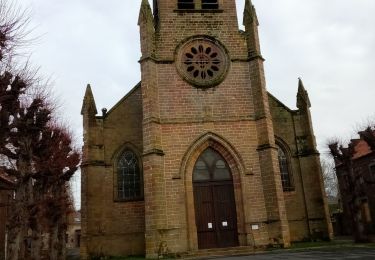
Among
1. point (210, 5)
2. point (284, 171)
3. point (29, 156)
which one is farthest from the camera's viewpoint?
point (284, 171)

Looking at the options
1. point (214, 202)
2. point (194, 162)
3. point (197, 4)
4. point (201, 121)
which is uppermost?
point (197, 4)

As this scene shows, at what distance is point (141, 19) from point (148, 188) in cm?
929

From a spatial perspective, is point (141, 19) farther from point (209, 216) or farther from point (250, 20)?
point (209, 216)

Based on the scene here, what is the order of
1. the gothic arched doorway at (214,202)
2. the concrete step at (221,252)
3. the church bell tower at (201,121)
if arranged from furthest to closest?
the gothic arched doorway at (214,202) < the church bell tower at (201,121) < the concrete step at (221,252)

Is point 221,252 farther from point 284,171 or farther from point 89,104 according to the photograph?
point 89,104

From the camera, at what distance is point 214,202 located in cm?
2048

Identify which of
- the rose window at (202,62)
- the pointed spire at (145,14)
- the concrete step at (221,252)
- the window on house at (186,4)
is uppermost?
the window on house at (186,4)

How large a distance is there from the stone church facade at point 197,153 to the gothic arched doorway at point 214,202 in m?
0.05

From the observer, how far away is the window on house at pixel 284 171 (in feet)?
77.6

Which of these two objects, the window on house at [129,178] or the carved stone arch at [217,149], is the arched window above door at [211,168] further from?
the window on house at [129,178]

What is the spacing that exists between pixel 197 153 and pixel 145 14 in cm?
800

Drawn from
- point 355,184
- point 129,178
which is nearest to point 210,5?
point 129,178

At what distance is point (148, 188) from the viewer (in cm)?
1922

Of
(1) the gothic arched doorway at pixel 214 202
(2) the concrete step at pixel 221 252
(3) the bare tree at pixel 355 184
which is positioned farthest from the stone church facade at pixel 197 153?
(3) the bare tree at pixel 355 184
